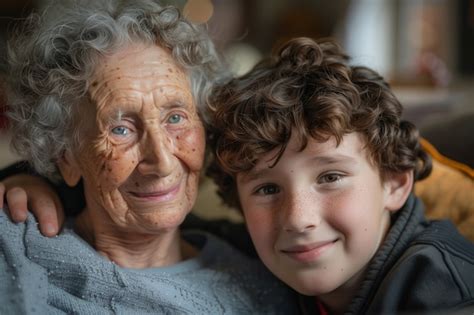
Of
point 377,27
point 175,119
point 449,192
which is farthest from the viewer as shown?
point 377,27

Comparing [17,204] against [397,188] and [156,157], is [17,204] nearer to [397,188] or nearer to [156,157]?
[156,157]

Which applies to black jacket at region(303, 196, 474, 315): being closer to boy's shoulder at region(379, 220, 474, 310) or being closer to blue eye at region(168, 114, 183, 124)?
boy's shoulder at region(379, 220, 474, 310)

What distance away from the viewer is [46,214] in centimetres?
143

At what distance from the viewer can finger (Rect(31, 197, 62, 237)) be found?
1.40 m

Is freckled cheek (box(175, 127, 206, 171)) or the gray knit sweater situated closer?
the gray knit sweater

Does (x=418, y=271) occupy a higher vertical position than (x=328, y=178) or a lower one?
lower

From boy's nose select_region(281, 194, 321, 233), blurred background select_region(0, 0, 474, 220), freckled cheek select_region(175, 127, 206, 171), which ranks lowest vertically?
blurred background select_region(0, 0, 474, 220)

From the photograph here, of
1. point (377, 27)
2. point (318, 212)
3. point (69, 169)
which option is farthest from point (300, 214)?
point (377, 27)

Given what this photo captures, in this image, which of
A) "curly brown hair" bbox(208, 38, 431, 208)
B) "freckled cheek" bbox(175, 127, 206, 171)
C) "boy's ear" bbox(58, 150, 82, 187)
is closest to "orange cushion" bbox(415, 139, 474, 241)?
"curly brown hair" bbox(208, 38, 431, 208)

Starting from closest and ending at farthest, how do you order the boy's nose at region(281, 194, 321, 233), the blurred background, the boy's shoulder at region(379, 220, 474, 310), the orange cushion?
the boy's shoulder at region(379, 220, 474, 310), the boy's nose at region(281, 194, 321, 233), the orange cushion, the blurred background

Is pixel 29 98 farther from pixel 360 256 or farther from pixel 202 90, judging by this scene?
pixel 360 256

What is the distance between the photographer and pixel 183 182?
4.78 ft

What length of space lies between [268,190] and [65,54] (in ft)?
1.95

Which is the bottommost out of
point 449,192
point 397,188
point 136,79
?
point 449,192
